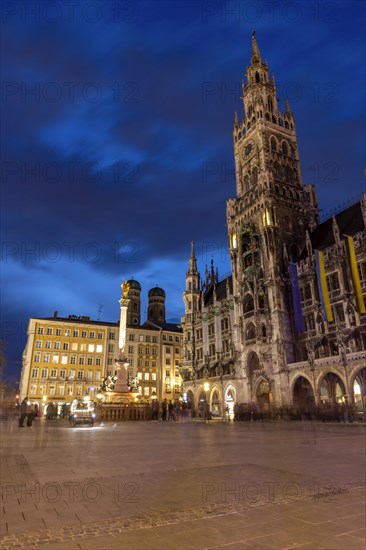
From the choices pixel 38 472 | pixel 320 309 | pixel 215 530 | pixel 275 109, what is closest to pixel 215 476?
pixel 215 530

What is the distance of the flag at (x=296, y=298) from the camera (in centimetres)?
4534

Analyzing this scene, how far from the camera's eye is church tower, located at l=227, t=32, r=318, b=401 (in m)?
48.4

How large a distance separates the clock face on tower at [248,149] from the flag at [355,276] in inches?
1109

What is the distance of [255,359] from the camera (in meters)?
51.8

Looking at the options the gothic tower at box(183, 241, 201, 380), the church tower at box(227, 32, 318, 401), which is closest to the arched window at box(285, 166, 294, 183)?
the church tower at box(227, 32, 318, 401)

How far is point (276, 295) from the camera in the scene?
48219 mm

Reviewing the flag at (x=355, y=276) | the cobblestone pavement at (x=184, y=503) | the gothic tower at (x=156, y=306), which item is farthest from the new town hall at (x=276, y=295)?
the gothic tower at (x=156, y=306)

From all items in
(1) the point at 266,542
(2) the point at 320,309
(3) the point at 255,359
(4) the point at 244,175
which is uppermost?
(4) the point at 244,175

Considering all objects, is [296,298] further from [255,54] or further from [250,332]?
[255,54]

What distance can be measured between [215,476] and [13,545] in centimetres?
426

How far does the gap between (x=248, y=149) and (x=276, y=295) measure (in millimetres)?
27925

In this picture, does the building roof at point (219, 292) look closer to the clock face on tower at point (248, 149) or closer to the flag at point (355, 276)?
the clock face on tower at point (248, 149)

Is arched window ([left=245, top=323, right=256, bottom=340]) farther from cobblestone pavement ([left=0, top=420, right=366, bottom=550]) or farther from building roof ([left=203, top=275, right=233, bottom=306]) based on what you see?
cobblestone pavement ([left=0, top=420, right=366, bottom=550])

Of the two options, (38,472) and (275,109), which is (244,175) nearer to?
(275,109)
